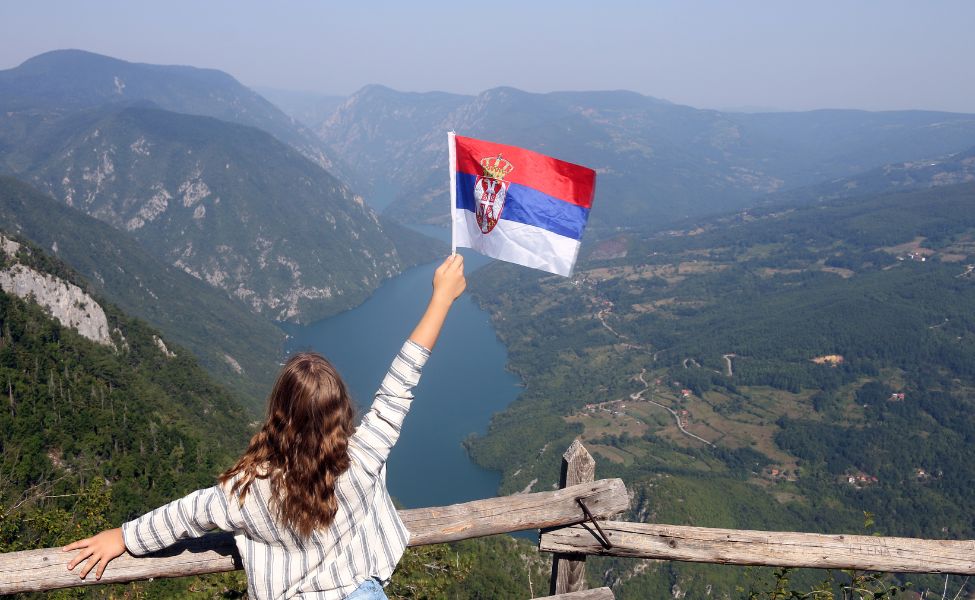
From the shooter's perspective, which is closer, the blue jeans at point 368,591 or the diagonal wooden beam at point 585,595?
the blue jeans at point 368,591

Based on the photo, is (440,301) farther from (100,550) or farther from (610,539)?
(100,550)

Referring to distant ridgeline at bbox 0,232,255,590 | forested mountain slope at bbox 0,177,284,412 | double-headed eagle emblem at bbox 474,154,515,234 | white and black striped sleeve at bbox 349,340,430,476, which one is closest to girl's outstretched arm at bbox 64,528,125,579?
white and black striped sleeve at bbox 349,340,430,476

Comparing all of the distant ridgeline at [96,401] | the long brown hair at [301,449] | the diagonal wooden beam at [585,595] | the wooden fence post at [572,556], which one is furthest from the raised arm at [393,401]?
the distant ridgeline at [96,401]

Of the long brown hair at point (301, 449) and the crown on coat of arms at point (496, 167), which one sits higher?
the crown on coat of arms at point (496, 167)

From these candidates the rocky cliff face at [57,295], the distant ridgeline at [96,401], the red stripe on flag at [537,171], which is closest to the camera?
the red stripe on flag at [537,171]

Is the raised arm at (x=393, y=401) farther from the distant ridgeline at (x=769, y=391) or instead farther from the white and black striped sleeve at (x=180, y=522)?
the distant ridgeline at (x=769, y=391)

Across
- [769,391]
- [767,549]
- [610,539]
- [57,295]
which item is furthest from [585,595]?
[769,391]

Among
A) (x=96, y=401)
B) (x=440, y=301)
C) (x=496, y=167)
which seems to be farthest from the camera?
(x=96, y=401)

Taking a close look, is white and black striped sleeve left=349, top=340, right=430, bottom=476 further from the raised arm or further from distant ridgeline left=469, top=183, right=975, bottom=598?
distant ridgeline left=469, top=183, right=975, bottom=598
